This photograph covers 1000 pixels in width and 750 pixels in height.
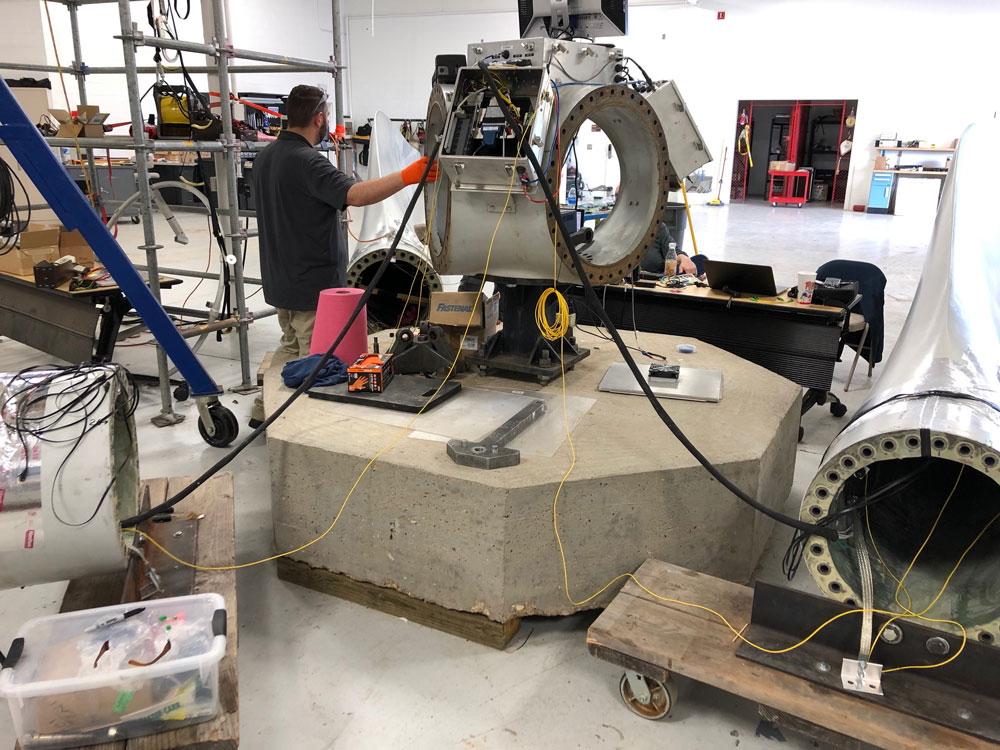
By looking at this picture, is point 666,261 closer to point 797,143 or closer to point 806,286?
point 806,286

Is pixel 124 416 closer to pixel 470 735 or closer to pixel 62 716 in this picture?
pixel 62 716

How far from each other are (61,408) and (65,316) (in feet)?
9.74

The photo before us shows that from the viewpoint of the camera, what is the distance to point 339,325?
3.16 metres

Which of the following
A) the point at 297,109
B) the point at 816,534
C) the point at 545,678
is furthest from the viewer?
the point at 297,109

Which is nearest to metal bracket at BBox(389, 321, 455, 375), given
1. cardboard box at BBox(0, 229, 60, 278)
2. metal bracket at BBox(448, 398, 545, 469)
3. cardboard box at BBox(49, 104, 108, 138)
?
metal bracket at BBox(448, 398, 545, 469)

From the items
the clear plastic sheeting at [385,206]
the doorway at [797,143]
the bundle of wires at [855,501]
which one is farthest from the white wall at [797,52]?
the bundle of wires at [855,501]

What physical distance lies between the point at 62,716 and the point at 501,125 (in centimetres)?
212

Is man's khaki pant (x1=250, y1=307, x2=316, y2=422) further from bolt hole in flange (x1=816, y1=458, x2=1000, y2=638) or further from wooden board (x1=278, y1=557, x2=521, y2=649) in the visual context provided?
bolt hole in flange (x1=816, y1=458, x2=1000, y2=638)

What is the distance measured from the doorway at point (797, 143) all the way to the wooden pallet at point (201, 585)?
14376 millimetres

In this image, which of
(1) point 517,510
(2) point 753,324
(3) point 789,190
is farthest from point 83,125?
(3) point 789,190

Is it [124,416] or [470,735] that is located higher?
[124,416]

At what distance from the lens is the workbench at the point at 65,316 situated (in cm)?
418

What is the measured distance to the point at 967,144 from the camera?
2977mm

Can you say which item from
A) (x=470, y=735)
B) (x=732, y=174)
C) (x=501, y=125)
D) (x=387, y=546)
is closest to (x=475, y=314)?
(x=501, y=125)
